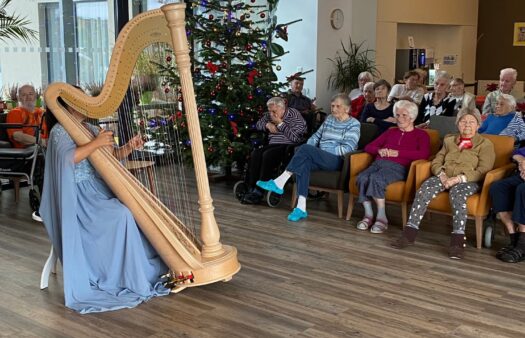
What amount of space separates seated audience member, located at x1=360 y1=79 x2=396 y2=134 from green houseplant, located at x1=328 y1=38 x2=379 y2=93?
2.11m

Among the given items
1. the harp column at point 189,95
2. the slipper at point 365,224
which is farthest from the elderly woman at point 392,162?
the harp column at point 189,95

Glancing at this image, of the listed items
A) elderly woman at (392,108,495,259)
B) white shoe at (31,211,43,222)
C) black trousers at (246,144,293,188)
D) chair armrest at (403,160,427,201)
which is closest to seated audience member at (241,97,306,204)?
black trousers at (246,144,293,188)

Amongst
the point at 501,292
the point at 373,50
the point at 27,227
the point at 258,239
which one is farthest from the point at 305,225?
the point at 373,50

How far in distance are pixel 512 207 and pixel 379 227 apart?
3.61 feet

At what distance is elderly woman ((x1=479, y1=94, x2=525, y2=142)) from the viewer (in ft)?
19.6

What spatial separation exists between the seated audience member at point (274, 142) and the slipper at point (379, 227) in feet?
4.52

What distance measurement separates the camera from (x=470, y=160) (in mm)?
5223

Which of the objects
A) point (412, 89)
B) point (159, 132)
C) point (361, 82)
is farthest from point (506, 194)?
point (361, 82)

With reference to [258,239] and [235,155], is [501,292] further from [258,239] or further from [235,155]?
[235,155]

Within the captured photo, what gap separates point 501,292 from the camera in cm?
420

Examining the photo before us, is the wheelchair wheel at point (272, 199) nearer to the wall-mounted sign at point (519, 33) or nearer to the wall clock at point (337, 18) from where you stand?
the wall clock at point (337, 18)

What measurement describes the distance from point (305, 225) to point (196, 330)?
2.41 m

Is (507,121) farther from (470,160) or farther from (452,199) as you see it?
(452,199)

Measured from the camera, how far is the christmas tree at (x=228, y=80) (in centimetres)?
705
